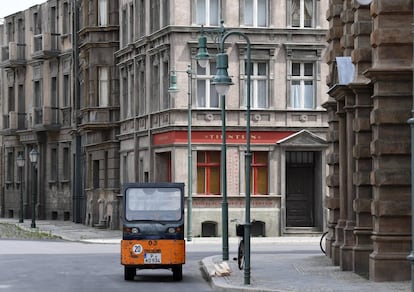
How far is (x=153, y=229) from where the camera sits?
29562mm

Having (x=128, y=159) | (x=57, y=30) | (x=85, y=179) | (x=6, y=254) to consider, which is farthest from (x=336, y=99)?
(x=57, y=30)

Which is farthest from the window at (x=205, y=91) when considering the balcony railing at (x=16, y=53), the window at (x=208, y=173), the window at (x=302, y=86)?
the balcony railing at (x=16, y=53)

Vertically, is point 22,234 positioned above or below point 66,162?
below

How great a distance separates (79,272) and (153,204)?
11.0 ft

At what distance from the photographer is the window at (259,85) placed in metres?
52.2

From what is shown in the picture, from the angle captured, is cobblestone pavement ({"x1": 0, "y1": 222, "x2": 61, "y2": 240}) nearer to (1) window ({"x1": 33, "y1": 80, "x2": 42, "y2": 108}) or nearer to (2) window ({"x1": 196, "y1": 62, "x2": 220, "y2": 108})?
(2) window ({"x1": 196, "y1": 62, "x2": 220, "y2": 108})

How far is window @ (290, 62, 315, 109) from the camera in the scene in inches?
2073

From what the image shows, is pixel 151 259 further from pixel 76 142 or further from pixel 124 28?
pixel 76 142

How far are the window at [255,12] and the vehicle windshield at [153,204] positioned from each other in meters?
23.0

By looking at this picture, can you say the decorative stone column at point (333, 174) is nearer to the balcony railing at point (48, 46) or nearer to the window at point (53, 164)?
the balcony railing at point (48, 46)

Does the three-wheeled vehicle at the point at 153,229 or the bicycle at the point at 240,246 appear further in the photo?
the bicycle at the point at 240,246

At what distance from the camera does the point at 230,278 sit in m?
28.4

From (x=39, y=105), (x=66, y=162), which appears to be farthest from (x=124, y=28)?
(x=39, y=105)

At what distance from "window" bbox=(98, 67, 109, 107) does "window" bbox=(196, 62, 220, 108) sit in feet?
33.0
